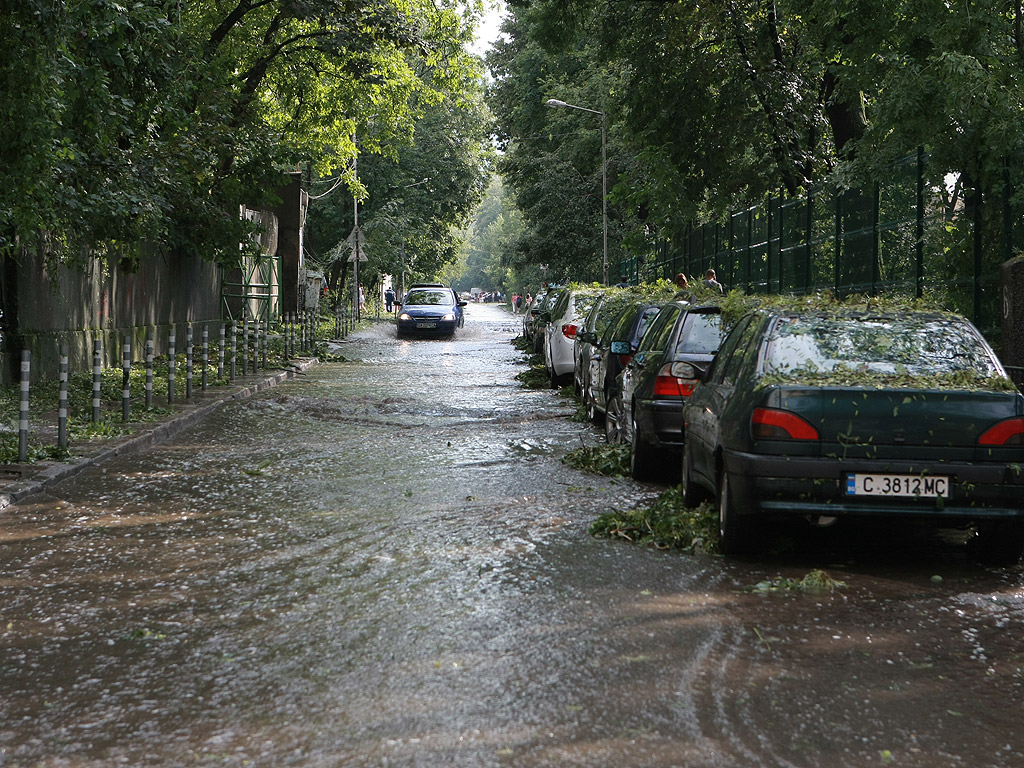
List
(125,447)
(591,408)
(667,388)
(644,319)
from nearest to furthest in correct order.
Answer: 1. (667,388)
2. (125,447)
3. (644,319)
4. (591,408)

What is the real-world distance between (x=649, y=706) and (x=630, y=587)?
2065 mm

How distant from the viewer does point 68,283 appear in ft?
67.5

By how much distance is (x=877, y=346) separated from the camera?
25.8ft

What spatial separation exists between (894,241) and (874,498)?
9973 millimetres

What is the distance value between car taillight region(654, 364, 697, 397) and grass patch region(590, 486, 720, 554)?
200cm

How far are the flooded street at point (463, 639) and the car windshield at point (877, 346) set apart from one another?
3.70 feet

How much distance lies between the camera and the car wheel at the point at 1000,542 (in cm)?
741

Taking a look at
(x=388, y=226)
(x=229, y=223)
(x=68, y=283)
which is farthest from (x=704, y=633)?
(x=388, y=226)

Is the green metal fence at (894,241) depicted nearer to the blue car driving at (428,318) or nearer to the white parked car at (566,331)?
the white parked car at (566,331)

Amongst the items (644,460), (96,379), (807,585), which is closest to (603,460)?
(644,460)

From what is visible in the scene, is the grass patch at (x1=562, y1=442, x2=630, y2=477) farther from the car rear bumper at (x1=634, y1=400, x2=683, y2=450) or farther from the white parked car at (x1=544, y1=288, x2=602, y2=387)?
the white parked car at (x1=544, y1=288, x2=602, y2=387)

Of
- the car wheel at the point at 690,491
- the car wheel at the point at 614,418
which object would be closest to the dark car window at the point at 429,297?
the car wheel at the point at 614,418

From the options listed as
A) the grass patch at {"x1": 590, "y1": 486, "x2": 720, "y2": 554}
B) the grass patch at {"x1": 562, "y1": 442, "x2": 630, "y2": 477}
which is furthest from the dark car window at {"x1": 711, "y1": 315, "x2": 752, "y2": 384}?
the grass patch at {"x1": 562, "y1": 442, "x2": 630, "y2": 477}

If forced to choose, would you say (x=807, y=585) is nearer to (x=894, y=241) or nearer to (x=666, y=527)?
(x=666, y=527)
